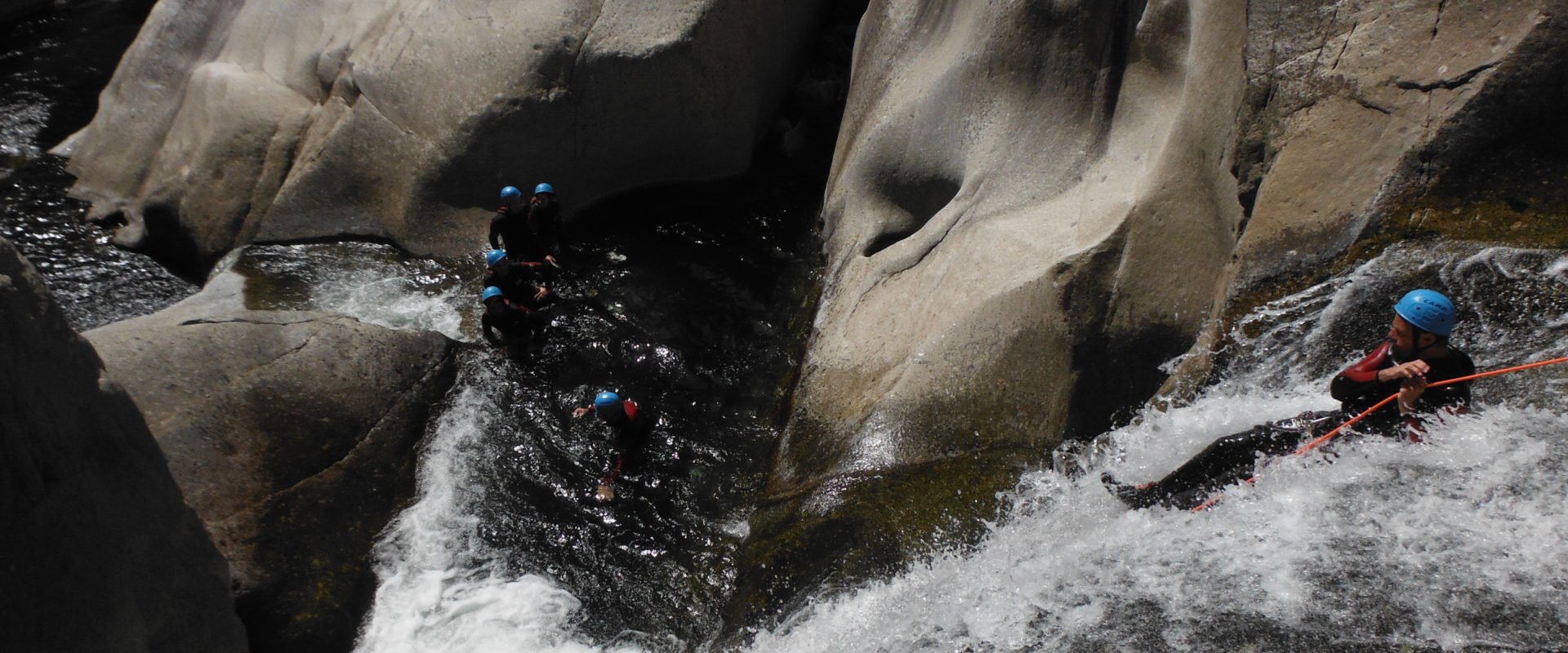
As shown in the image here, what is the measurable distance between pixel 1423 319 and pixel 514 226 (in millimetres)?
6567

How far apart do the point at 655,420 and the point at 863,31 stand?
4.29 meters

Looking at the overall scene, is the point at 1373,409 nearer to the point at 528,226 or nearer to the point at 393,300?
the point at 528,226

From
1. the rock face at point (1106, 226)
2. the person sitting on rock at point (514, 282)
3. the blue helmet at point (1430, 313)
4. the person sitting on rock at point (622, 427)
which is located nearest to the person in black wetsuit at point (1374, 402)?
the blue helmet at point (1430, 313)

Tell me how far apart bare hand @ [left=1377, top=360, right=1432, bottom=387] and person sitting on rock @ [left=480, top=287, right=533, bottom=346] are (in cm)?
572

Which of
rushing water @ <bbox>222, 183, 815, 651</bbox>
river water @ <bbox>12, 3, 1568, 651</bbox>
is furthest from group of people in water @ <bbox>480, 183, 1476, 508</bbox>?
rushing water @ <bbox>222, 183, 815, 651</bbox>

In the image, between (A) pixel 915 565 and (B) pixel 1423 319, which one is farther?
(A) pixel 915 565

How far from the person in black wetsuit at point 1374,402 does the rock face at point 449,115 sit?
226 inches

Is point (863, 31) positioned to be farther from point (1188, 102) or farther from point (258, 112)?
point (258, 112)

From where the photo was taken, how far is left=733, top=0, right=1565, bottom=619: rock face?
5.23 m

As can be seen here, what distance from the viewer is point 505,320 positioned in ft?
24.4

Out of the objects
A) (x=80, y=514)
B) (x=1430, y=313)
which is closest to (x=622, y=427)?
(x=80, y=514)

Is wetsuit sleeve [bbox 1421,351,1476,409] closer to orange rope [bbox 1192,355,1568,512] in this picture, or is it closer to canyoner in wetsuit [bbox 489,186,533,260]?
orange rope [bbox 1192,355,1568,512]

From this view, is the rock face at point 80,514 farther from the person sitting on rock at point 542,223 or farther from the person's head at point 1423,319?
the person's head at point 1423,319

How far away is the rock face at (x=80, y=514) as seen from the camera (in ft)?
12.9
